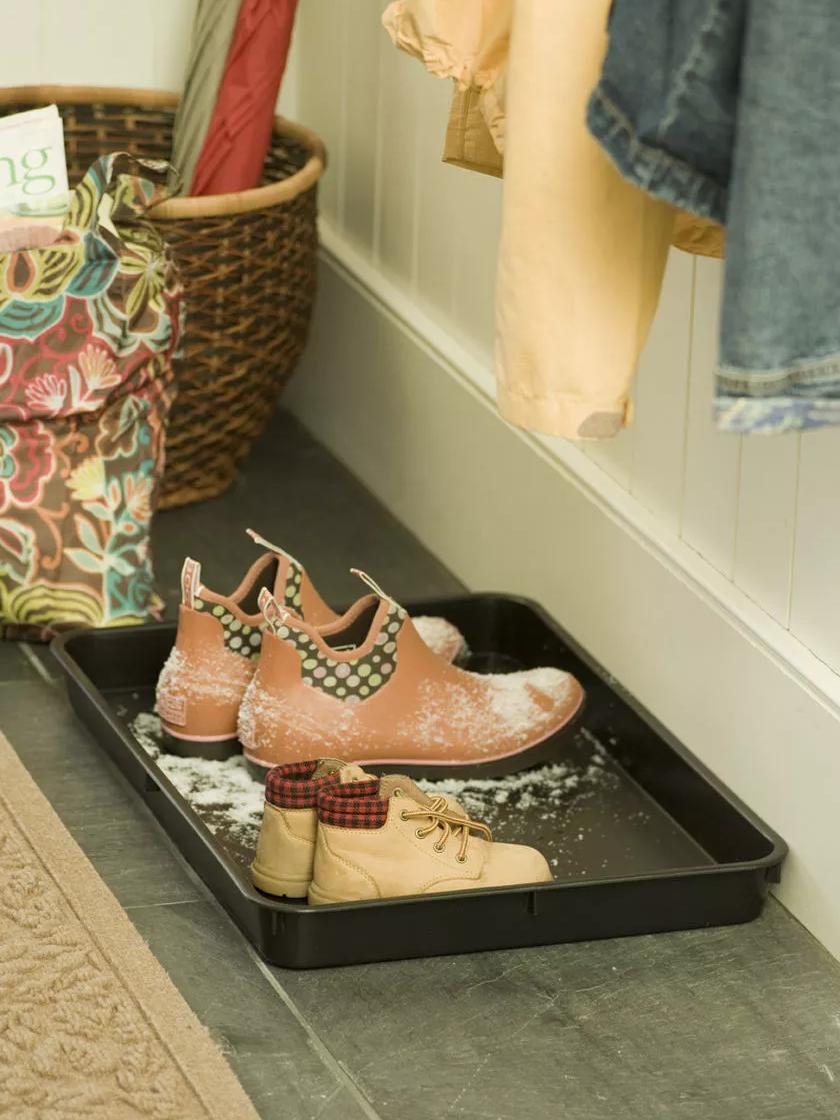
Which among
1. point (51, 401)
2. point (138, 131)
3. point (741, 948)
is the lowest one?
point (741, 948)

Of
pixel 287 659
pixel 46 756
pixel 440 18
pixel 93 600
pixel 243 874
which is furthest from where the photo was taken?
pixel 93 600

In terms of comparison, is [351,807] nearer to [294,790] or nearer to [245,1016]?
[294,790]

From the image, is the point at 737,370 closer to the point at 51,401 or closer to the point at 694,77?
the point at 694,77

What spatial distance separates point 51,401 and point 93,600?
0.70 ft

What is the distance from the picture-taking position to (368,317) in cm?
231

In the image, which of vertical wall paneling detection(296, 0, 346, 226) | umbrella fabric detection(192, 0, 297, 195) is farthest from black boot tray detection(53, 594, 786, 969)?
vertical wall paneling detection(296, 0, 346, 226)

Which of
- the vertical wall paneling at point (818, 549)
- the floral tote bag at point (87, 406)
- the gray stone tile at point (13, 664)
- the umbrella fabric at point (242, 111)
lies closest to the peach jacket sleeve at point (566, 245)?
the vertical wall paneling at point (818, 549)

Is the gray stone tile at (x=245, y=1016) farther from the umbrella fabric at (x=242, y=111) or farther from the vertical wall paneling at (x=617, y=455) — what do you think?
the umbrella fabric at (x=242, y=111)

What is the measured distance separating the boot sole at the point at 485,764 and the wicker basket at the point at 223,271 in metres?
0.56

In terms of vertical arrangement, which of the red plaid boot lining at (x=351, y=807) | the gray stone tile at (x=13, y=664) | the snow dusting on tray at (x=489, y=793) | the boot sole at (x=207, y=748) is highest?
the red plaid boot lining at (x=351, y=807)

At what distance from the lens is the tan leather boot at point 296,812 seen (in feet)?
4.59

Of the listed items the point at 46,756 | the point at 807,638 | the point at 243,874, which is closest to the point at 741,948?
the point at 807,638

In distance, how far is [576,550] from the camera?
1.88m

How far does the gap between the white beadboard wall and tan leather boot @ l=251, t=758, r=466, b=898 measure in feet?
0.98
